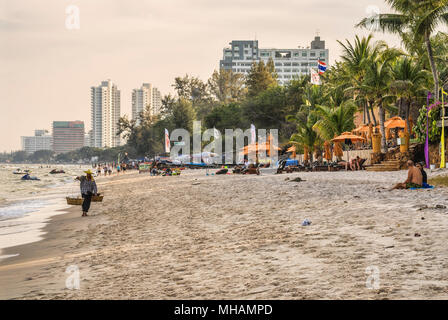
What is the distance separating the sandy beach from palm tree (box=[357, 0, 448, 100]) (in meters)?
15.2

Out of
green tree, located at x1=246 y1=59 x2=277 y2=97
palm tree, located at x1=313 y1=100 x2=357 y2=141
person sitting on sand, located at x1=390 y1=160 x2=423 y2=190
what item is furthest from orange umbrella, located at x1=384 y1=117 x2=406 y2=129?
green tree, located at x1=246 y1=59 x2=277 y2=97

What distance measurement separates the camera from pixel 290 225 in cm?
940

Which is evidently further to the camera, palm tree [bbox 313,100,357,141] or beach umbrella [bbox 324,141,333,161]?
beach umbrella [bbox 324,141,333,161]

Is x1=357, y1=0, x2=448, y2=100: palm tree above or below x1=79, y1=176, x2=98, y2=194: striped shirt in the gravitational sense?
above

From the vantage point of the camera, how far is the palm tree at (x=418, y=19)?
24.2m

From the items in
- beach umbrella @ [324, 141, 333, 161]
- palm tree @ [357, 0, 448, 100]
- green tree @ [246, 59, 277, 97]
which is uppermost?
green tree @ [246, 59, 277, 97]

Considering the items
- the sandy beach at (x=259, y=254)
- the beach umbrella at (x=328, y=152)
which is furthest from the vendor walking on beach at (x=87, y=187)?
the beach umbrella at (x=328, y=152)

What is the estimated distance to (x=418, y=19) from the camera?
24.9 meters

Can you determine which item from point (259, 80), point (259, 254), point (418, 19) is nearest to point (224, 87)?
point (259, 80)

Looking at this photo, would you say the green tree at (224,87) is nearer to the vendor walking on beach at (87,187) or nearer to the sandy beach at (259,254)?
the vendor walking on beach at (87,187)

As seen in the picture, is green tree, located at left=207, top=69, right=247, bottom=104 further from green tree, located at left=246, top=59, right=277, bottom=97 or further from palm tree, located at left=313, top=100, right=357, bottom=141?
palm tree, located at left=313, top=100, right=357, bottom=141

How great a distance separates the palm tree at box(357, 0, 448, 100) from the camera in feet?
79.4

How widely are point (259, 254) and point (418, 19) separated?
2300 cm

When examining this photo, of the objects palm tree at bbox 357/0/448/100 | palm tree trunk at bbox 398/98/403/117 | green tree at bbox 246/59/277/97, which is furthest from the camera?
green tree at bbox 246/59/277/97
